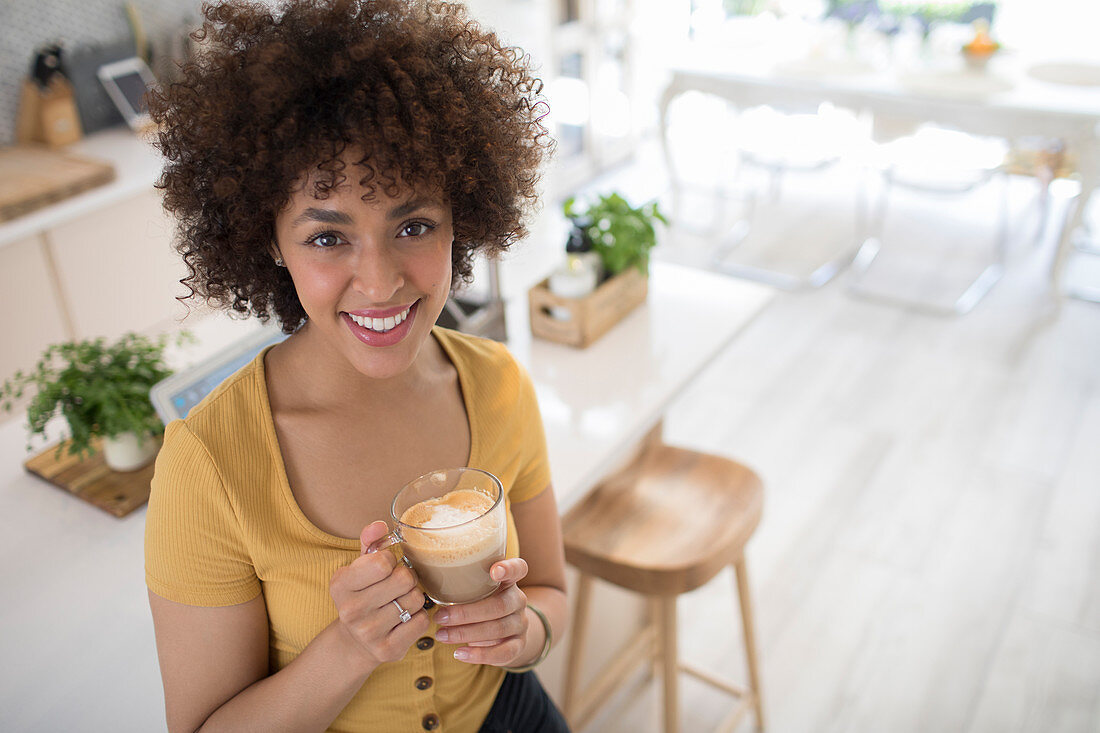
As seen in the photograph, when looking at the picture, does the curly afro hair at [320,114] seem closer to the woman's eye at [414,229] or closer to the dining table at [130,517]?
the woman's eye at [414,229]

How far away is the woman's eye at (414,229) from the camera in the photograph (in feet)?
3.21

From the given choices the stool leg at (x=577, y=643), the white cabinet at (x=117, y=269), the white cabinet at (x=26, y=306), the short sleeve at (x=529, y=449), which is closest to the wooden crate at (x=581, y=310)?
the stool leg at (x=577, y=643)

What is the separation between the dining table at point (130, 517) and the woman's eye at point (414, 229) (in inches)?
26.1

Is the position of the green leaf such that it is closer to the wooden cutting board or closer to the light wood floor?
the light wood floor

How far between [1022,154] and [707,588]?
287 cm

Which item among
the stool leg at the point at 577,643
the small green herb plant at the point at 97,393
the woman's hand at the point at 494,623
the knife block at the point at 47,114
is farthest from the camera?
the knife block at the point at 47,114

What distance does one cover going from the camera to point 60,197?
2994 millimetres

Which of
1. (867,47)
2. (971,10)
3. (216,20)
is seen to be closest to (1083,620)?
(216,20)

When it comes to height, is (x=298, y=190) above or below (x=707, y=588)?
above

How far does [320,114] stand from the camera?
2.96 ft

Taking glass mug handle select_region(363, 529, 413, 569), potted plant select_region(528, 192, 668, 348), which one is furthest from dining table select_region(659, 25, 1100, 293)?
glass mug handle select_region(363, 529, 413, 569)

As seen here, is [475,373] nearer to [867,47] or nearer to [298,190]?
[298,190]

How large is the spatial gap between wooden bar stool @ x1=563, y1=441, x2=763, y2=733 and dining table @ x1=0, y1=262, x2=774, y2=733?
0.20 meters

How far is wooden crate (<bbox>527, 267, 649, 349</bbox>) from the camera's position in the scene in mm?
1945
